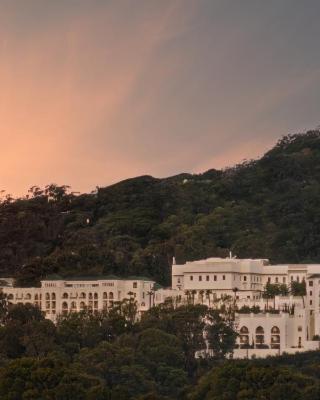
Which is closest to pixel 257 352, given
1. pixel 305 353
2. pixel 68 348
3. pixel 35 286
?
pixel 305 353

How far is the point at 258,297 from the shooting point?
13650 cm

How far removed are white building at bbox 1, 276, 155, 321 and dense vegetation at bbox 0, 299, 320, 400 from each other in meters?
1.92

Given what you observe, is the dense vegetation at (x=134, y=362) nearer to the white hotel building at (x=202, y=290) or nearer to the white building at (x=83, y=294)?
the white building at (x=83, y=294)

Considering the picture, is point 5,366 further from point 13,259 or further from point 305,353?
point 13,259

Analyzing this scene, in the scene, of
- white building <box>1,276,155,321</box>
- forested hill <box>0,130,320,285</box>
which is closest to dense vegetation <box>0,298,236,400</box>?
white building <box>1,276,155,321</box>

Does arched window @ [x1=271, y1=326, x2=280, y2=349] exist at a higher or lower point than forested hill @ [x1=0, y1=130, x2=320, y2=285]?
lower

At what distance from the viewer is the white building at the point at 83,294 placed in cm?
13788

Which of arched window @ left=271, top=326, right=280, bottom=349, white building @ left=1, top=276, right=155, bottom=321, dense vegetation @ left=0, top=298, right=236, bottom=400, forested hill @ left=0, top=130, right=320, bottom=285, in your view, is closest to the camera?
dense vegetation @ left=0, top=298, right=236, bottom=400

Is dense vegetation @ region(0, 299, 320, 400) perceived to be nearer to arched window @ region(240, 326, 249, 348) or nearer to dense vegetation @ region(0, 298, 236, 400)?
dense vegetation @ region(0, 298, 236, 400)

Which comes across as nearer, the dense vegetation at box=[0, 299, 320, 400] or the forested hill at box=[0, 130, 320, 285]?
the dense vegetation at box=[0, 299, 320, 400]

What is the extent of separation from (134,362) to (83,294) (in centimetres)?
1752

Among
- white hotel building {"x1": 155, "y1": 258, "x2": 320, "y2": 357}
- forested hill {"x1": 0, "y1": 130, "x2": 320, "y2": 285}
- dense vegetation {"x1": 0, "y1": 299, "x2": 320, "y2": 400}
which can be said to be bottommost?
dense vegetation {"x1": 0, "y1": 299, "x2": 320, "y2": 400}

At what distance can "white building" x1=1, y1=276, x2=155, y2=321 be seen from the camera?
13788 centimetres

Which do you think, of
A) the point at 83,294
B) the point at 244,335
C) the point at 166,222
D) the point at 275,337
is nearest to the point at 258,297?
the point at 244,335
